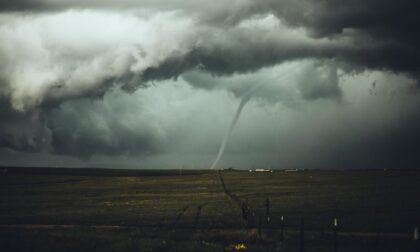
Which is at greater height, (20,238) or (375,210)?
(375,210)

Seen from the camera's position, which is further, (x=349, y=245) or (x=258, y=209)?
(x=258, y=209)

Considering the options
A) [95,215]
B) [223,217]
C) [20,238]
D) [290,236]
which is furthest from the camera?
[95,215]

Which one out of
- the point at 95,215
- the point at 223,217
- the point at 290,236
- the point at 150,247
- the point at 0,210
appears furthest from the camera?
the point at 0,210

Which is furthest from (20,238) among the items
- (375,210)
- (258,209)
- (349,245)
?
(375,210)

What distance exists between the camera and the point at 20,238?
4091 cm

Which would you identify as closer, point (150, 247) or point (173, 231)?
point (150, 247)

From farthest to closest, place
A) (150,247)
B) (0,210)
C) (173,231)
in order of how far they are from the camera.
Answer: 1. (0,210)
2. (173,231)
3. (150,247)

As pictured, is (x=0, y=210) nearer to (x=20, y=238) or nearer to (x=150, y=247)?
(x=20, y=238)

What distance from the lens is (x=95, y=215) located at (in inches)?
2434

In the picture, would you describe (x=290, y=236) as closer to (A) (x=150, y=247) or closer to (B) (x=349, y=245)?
(B) (x=349, y=245)

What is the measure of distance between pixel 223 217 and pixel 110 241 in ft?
57.6

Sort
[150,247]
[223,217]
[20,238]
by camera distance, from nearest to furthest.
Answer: [150,247], [20,238], [223,217]

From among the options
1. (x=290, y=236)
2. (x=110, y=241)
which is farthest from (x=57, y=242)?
(x=290, y=236)

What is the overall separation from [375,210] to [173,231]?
2802 centimetres
